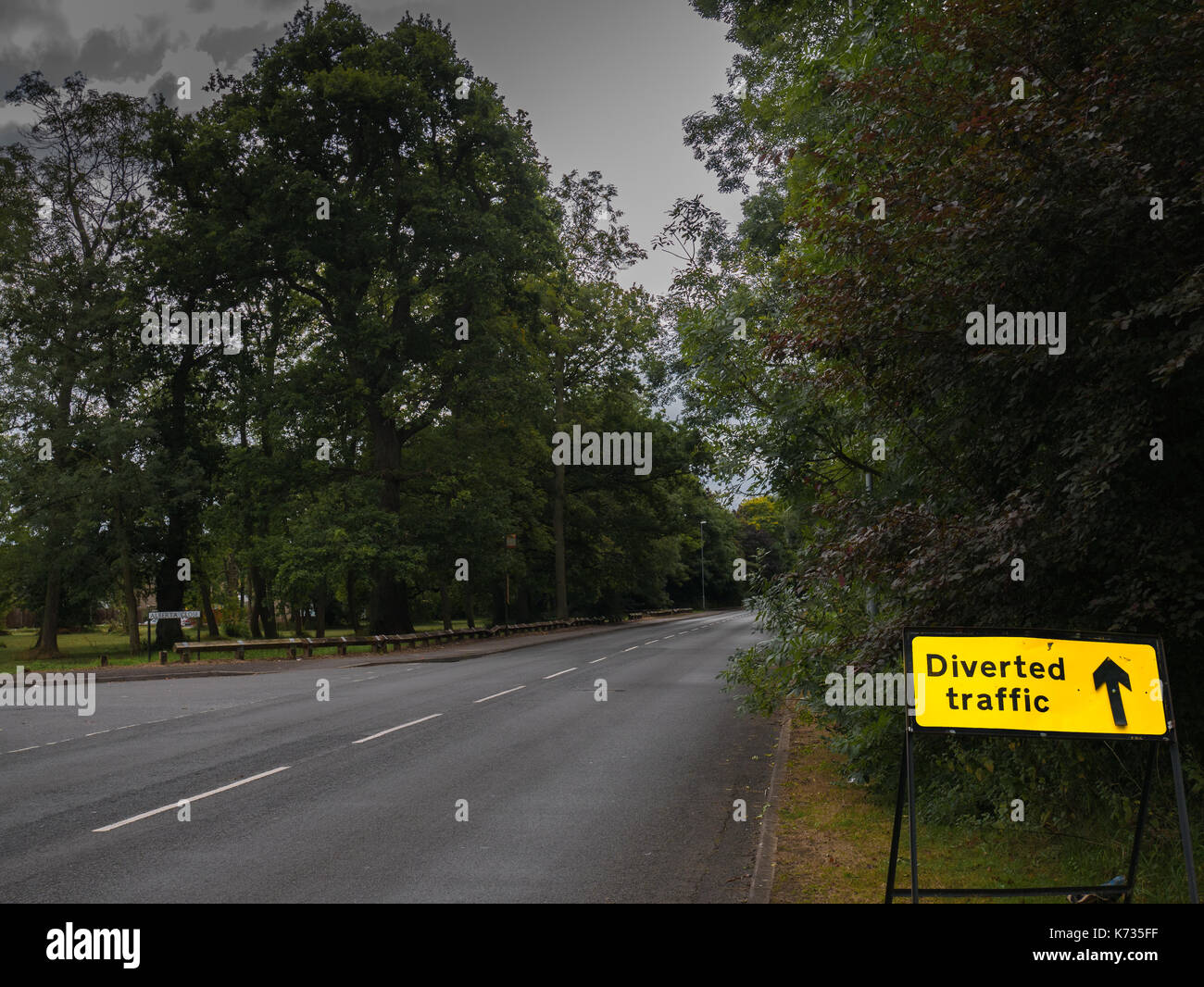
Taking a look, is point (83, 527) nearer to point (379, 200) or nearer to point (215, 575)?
point (379, 200)

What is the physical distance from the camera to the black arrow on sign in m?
4.81

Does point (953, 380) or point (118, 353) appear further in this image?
point (118, 353)

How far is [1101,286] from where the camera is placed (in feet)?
18.9

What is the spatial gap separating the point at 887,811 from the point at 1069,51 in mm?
5837

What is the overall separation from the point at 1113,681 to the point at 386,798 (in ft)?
21.3

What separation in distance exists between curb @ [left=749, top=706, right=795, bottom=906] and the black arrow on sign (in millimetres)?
2263

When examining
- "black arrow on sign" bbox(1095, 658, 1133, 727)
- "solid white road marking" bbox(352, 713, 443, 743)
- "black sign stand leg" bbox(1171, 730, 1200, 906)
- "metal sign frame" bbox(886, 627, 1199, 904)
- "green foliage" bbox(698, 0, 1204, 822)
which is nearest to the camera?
"black sign stand leg" bbox(1171, 730, 1200, 906)

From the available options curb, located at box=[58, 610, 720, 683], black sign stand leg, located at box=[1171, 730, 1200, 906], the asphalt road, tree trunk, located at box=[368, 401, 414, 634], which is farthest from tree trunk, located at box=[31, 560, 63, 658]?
black sign stand leg, located at box=[1171, 730, 1200, 906]

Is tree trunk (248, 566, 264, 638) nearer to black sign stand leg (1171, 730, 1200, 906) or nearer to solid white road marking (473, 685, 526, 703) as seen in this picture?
solid white road marking (473, 685, 526, 703)

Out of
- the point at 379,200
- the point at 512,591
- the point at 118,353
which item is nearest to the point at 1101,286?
the point at 379,200

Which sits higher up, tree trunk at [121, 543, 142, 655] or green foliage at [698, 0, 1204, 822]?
green foliage at [698, 0, 1204, 822]

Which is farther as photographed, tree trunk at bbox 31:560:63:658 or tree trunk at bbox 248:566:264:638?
tree trunk at bbox 248:566:264:638

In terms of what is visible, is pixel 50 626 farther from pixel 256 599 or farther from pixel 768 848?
pixel 768 848

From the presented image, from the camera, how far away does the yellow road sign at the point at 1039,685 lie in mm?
4797
